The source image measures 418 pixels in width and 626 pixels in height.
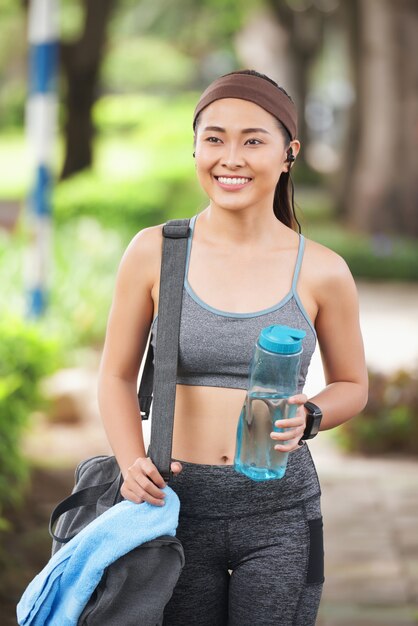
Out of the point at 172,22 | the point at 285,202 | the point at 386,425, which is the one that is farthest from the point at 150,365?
the point at 172,22

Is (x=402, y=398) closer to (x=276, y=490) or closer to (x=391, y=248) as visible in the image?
(x=276, y=490)

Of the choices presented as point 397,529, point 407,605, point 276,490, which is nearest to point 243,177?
point 276,490

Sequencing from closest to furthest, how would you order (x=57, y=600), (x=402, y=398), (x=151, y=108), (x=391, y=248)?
(x=57, y=600) < (x=402, y=398) < (x=391, y=248) < (x=151, y=108)

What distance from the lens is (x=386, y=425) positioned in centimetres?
753

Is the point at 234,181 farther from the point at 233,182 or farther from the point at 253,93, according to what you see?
the point at 253,93

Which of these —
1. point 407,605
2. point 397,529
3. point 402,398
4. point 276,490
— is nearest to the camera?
point 276,490

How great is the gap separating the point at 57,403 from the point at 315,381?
101 inches

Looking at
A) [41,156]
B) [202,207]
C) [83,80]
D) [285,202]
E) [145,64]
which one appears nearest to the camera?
[285,202]

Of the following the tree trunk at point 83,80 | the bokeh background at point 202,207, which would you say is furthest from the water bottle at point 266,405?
the tree trunk at point 83,80

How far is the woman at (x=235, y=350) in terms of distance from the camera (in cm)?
259

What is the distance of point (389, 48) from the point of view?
695 inches

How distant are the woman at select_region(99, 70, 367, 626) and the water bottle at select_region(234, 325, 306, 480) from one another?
0.08 meters

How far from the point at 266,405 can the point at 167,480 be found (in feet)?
0.89

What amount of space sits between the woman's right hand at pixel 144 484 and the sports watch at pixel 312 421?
13.1 inches
